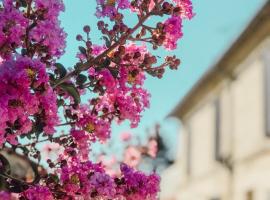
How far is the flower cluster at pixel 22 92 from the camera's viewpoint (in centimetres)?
253

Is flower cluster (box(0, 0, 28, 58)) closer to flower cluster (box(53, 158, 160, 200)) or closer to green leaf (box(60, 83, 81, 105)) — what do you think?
green leaf (box(60, 83, 81, 105))

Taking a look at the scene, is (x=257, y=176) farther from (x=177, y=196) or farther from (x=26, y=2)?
(x=26, y=2)

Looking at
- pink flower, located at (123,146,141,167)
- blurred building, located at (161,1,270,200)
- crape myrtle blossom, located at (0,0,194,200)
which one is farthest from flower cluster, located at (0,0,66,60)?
blurred building, located at (161,1,270,200)

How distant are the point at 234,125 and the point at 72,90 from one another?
961 cm

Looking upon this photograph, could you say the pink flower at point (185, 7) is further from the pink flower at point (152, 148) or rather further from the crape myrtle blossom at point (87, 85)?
the pink flower at point (152, 148)

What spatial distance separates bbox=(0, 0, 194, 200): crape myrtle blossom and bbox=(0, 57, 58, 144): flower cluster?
0.36 ft

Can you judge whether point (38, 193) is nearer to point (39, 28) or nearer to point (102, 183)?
point (102, 183)

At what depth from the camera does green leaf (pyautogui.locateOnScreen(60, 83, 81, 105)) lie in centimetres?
326

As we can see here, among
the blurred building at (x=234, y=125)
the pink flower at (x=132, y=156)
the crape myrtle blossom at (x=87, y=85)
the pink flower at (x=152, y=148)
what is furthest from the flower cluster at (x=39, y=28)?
the blurred building at (x=234, y=125)

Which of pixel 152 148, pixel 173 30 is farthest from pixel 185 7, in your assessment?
pixel 152 148

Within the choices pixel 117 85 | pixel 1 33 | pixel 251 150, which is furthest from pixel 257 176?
pixel 1 33

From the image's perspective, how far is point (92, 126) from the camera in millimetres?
3385

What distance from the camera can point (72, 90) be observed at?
10.7 ft

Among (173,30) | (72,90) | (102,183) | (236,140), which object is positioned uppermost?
(236,140)
